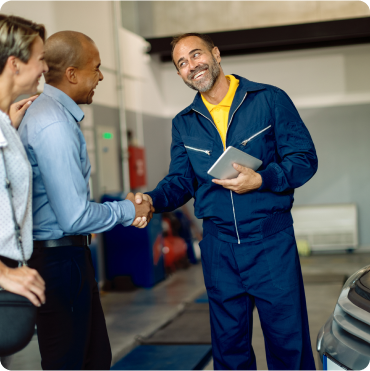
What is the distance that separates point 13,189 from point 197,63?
1.25 metres

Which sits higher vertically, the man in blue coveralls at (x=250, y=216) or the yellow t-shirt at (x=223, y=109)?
the yellow t-shirt at (x=223, y=109)

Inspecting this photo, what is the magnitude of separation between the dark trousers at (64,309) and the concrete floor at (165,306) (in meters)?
1.74

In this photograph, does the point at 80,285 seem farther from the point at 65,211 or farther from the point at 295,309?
the point at 295,309

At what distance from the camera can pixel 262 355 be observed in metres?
3.56

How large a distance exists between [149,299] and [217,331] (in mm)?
3185

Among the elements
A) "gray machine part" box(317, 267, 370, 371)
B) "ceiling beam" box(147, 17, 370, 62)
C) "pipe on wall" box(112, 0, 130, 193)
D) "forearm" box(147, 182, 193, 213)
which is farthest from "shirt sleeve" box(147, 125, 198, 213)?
"ceiling beam" box(147, 17, 370, 62)

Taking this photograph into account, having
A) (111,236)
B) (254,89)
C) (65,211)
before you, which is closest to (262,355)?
(254,89)

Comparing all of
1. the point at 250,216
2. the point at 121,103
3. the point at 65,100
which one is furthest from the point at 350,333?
the point at 121,103

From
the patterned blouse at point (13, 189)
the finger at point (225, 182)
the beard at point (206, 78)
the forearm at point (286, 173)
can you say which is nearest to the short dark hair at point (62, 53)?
the patterned blouse at point (13, 189)

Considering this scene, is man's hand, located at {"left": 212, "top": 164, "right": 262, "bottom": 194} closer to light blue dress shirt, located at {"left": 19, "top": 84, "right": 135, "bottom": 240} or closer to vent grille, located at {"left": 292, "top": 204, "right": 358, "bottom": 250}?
light blue dress shirt, located at {"left": 19, "top": 84, "right": 135, "bottom": 240}

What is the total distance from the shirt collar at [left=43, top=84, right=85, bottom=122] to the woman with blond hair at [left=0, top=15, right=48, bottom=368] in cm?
27

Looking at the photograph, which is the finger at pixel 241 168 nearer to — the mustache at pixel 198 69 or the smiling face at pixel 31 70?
the mustache at pixel 198 69

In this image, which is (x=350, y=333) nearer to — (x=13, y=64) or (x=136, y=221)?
(x=136, y=221)

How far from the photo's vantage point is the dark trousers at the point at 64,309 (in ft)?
5.69
